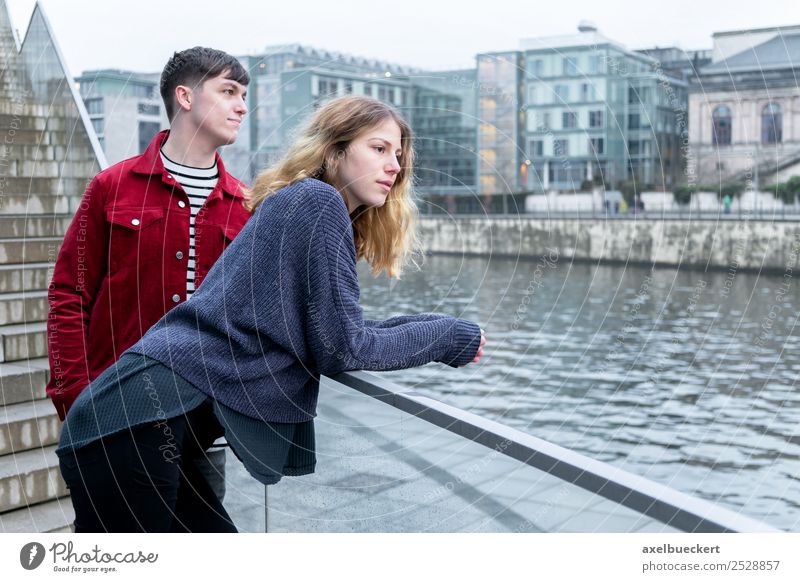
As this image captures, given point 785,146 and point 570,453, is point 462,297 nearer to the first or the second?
point 785,146

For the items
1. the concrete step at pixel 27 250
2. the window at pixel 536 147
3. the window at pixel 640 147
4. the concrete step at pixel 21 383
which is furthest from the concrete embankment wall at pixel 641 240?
the concrete step at pixel 21 383

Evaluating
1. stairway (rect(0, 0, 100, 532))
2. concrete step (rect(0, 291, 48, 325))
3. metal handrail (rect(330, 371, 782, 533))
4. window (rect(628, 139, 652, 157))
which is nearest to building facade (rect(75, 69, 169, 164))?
stairway (rect(0, 0, 100, 532))

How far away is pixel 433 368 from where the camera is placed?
14.7m

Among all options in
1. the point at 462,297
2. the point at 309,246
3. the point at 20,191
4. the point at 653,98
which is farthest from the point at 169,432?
the point at 653,98

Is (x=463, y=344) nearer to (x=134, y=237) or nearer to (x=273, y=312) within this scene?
(x=273, y=312)

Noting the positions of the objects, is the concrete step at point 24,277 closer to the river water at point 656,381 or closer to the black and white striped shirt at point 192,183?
the black and white striped shirt at point 192,183

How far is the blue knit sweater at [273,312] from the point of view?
1.11 meters

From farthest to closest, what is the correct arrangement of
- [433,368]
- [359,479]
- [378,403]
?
[433,368]
[359,479]
[378,403]

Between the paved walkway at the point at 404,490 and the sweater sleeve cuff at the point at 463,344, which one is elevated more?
the sweater sleeve cuff at the point at 463,344

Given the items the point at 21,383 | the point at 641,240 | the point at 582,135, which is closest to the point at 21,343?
the point at 21,383

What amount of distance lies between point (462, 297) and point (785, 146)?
43.8ft

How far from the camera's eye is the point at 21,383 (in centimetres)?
265

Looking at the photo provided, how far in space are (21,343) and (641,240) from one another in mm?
28136

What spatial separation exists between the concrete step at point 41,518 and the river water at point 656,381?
1277 millimetres
